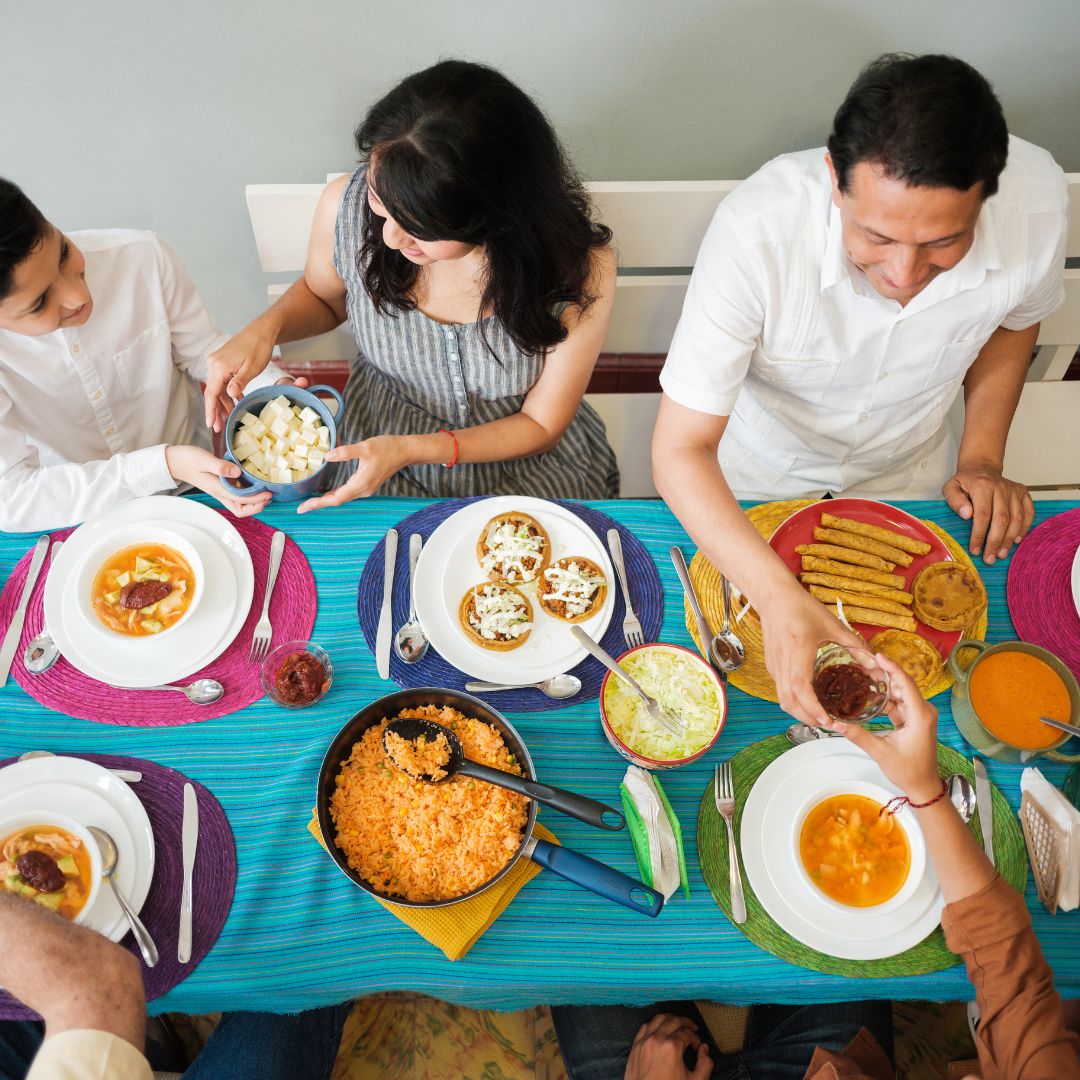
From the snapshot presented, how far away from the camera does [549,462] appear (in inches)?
88.1

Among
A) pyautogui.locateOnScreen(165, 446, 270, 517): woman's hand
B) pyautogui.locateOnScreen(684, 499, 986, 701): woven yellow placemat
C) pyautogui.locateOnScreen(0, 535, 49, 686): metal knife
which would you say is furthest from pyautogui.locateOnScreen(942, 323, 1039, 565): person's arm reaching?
pyautogui.locateOnScreen(0, 535, 49, 686): metal knife

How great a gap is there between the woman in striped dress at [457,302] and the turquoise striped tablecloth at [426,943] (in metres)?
0.52

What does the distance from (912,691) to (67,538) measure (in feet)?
5.32

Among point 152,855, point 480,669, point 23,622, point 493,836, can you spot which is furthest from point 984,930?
point 23,622

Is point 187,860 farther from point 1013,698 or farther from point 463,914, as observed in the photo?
point 1013,698

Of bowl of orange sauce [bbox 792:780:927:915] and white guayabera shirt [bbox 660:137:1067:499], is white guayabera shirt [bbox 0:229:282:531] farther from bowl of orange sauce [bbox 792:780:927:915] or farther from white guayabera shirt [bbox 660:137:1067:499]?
bowl of orange sauce [bbox 792:780:927:915]

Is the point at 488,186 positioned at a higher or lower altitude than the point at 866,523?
higher

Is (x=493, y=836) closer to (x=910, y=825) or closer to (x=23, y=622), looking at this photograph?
(x=910, y=825)

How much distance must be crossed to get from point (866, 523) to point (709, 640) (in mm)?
443

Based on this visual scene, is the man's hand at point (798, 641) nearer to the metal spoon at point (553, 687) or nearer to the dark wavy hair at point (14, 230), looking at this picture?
the metal spoon at point (553, 687)

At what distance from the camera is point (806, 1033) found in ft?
5.95

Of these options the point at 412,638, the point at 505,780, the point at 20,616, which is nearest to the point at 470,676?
the point at 412,638

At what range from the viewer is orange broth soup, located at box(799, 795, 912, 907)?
134 centimetres

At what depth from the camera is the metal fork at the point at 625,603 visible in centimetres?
156
